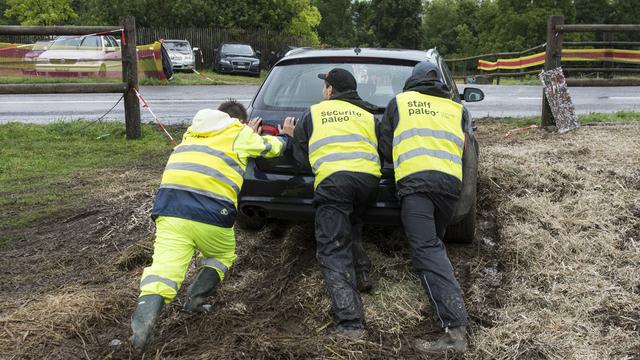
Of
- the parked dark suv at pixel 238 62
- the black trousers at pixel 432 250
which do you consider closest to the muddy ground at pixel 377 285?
the black trousers at pixel 432 250

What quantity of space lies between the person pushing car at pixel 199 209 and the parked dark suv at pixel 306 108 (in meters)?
0.37

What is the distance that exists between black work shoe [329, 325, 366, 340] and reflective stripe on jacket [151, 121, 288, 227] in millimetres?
906

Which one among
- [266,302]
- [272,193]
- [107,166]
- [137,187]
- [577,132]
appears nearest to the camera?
[266,302]

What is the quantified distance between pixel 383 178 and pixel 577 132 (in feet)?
19.0

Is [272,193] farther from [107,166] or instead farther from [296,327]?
[107,166]

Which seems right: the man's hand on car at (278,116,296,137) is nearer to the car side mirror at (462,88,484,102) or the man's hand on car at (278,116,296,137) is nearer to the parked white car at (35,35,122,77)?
the car side mirror at (462,88,484,102)

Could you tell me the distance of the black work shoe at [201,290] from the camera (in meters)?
3.99

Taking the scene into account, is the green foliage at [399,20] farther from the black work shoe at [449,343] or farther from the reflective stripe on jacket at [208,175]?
the black work shoe at [449,343]

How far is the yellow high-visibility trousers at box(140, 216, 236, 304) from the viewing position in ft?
11.9

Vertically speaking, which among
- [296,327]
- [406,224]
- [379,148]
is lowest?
[296,327]

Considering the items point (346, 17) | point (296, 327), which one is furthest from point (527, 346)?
point (346, 17)

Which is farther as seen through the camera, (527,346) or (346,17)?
(346,17)

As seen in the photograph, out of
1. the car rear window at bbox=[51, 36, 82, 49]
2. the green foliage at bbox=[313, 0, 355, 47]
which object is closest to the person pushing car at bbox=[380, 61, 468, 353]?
the car rear window at bbox=[51, 36, 82, 49]

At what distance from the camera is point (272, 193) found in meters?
4.44
